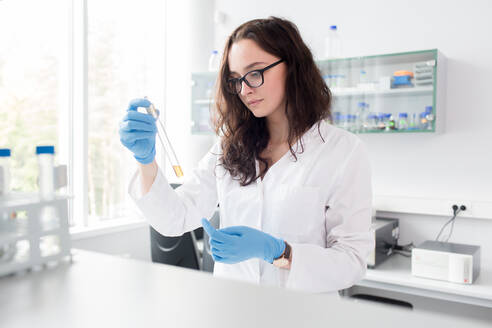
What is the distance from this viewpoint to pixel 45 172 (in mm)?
744

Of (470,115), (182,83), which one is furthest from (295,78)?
(182,83)

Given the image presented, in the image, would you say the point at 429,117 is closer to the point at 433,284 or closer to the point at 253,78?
the point at 433,284

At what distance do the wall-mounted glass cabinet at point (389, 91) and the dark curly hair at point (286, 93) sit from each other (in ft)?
3.30

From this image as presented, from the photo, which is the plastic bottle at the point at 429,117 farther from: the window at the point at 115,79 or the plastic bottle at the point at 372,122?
the window at the point at 115,79

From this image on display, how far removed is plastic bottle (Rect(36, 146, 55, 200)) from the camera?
74 cm

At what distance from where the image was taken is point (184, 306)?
53 centimetres

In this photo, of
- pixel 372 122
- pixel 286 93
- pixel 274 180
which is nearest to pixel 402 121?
pixel 372 122

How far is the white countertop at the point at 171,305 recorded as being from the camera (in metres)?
0.48

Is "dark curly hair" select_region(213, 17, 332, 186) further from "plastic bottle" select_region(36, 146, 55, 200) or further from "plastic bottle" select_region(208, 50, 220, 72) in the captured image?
"plastic bottle" select_region(208, 50, 220, 72)

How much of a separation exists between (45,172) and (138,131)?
0.51 meters

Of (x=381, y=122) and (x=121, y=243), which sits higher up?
(x=381, y=122)

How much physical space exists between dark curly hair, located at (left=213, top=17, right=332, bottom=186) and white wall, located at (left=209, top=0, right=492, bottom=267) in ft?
4.22

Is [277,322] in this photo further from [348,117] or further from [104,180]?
[104,180]

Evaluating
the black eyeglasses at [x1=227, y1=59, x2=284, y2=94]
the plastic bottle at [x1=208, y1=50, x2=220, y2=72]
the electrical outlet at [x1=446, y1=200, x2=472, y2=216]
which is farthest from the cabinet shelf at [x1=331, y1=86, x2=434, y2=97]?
the black eyeglasses at [x1=227, y1=59, x2=284, y2=94]
